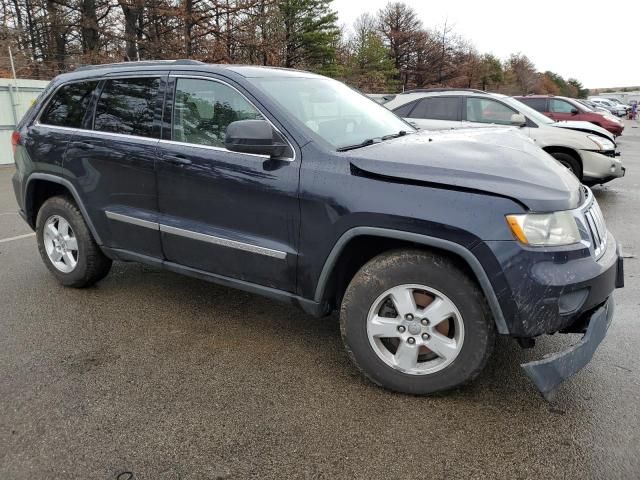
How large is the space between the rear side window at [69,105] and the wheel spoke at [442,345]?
319 cm

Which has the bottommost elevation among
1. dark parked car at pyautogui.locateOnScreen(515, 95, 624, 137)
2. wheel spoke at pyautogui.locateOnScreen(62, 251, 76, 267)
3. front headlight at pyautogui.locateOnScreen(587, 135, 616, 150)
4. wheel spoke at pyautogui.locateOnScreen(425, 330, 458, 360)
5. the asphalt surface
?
the asphalt surface

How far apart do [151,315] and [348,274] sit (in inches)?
68.7

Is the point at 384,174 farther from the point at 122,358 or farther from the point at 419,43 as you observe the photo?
the point at 419,43

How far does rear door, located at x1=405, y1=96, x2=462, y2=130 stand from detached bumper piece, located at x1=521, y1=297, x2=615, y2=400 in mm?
6496

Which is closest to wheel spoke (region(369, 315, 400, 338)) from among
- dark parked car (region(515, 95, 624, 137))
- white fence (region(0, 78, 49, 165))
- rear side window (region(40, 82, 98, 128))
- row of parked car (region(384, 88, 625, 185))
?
rear side window (region(40, 82, 98, 128))

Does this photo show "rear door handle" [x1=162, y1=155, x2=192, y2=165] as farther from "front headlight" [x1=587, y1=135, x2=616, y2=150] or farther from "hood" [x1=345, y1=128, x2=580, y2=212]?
"front headlight" [x1=587, y1=135, x2=616, y2=150]

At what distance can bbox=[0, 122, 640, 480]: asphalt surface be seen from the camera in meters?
2.28

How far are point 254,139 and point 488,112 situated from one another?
6.75 m

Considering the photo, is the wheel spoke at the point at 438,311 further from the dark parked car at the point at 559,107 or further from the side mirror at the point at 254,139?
the dark parked car at the point at 559,107

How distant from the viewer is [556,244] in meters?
2.42

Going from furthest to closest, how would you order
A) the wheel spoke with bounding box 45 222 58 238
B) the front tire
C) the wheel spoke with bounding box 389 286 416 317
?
the wheel spoke with bounding box 45 222 58 238 < the wheel spoke with bounding box 389 286 416 317 < the front tire

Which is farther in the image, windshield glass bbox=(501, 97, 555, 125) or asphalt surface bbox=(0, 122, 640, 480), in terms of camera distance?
windshield glass bbox=(501, 97, 555, 125)

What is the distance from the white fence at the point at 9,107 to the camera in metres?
13.0

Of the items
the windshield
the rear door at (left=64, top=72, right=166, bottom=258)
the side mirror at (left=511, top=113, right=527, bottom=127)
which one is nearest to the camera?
the windshield
